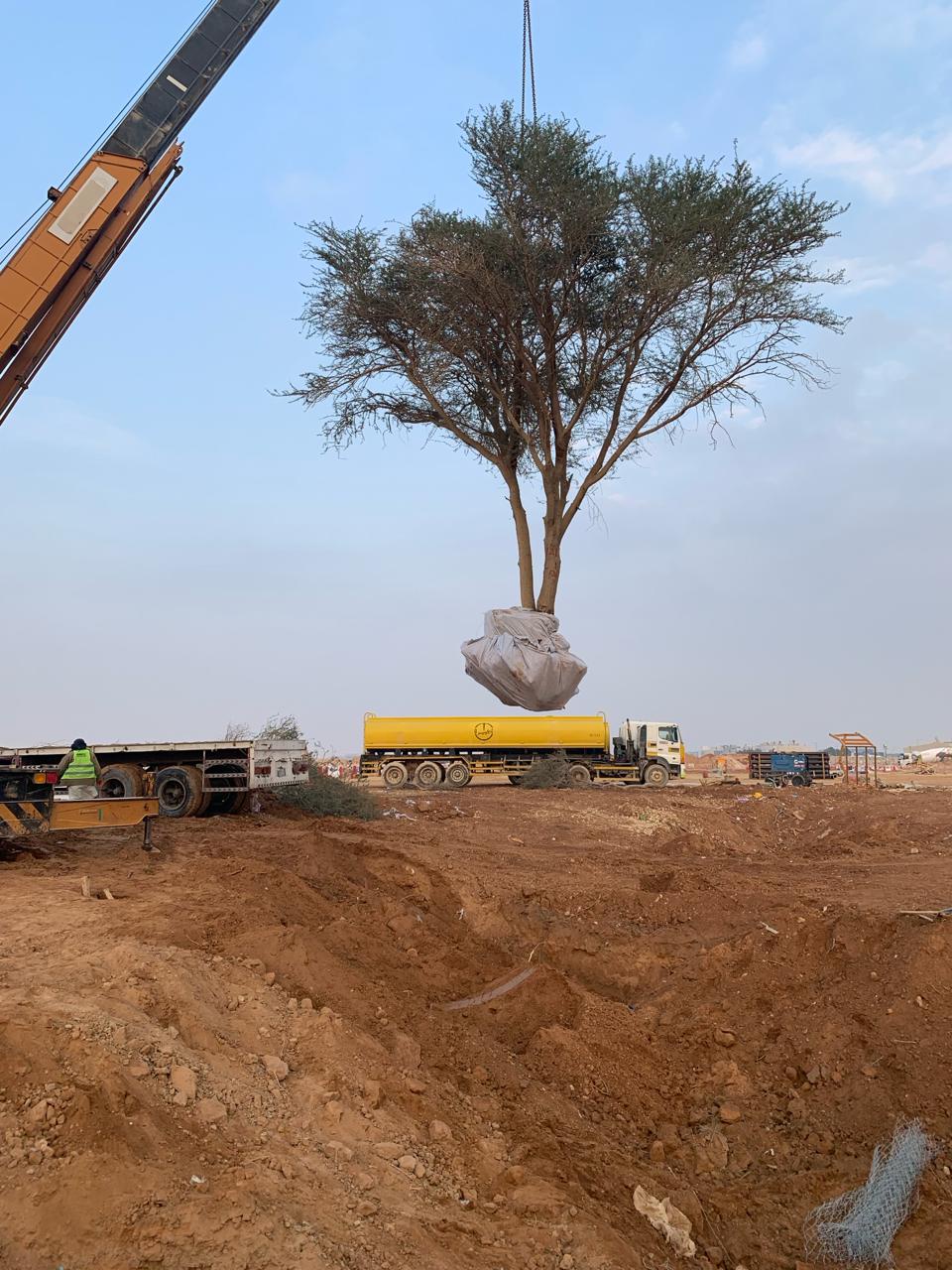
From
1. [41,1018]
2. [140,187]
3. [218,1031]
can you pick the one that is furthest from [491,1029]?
[140,187]

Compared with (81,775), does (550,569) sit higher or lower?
higher

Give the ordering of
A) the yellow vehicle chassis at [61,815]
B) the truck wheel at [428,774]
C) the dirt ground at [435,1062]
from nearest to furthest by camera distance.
→ the dirt ground at [435,1062], the yellow vehicle chassis at [61,815], the truck wheel at [428,774]

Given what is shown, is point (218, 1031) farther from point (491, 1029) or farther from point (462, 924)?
point (462, 924)

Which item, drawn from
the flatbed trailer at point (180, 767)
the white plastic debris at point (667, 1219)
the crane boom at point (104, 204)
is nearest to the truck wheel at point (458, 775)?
the flatbed trailer at point (180, 767)

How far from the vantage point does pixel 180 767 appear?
16.3 metres

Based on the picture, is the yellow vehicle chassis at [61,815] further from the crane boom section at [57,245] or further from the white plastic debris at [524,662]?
the white plastic debris at [524,662]

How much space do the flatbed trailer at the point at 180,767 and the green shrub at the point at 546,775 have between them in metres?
13.8

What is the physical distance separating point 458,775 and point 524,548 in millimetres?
12537

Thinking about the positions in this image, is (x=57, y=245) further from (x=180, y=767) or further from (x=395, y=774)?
(x=395, y=774)

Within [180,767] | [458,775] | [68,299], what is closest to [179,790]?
[180,767]

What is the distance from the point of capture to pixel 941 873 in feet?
43.9

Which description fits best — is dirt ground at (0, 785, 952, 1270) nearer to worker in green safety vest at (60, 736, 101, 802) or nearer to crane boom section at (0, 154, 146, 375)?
worker in green safety vest at (60, 736, 101, 802)

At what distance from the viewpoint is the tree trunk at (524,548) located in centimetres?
2058

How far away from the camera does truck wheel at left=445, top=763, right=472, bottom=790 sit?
31469 millimetres
